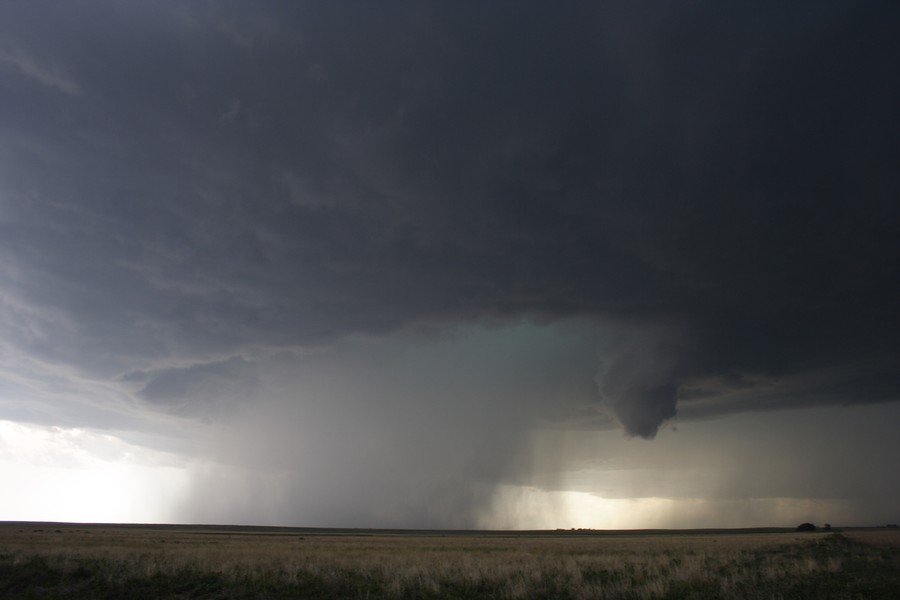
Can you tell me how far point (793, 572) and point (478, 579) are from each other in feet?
45.6

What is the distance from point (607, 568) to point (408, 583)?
10701mm

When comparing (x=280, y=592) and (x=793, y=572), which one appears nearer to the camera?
(x=280, y=592)

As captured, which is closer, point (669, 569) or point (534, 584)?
point (534, 584)

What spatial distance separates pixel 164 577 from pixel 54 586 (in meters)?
3.88

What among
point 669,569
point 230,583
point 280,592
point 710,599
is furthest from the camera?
point 669,569

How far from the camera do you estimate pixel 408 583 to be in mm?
19703

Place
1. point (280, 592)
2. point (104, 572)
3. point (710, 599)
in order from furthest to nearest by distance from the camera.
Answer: point (104, 572) → point (280, 592) → point (710, 599)

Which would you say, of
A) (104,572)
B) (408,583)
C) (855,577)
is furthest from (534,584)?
(104,572)

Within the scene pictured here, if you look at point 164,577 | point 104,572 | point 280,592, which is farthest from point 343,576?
point 104,572

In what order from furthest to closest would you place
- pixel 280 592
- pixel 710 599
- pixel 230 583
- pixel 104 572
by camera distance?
pixel 104 572 < pixel 230 583 < pixel 280 592 < pixel 710 599

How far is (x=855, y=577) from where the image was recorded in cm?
2105

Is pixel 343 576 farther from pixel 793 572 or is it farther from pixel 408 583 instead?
pixel 793 572

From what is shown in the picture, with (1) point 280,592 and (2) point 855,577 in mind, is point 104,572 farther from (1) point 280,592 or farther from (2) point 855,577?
(2) point 855,577

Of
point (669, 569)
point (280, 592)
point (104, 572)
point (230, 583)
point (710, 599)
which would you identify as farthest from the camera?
point (669, 569)
